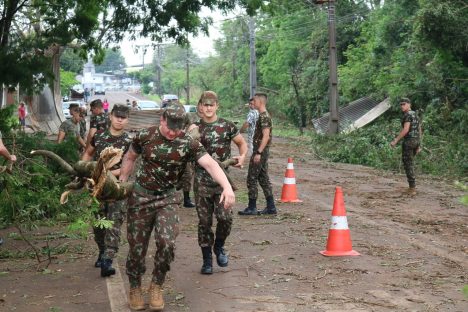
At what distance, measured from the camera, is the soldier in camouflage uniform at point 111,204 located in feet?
25.6

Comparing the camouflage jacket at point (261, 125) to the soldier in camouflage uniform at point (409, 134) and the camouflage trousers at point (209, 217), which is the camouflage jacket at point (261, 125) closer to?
the soldier in camouflage uniform at point (409, 134)

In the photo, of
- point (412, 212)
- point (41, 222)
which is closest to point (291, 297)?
point (41, 222)

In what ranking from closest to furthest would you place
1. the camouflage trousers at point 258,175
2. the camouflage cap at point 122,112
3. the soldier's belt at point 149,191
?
the soldier's belt at point 149,191
the camouflage cap at point 122,112
the camouflage trousers at point 258,175

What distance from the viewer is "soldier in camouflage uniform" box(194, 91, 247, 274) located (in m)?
8.07

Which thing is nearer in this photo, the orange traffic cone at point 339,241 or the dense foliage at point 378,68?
the orange traffic cone at point 339,241

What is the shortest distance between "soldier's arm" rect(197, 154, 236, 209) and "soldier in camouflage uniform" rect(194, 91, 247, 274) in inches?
64.2

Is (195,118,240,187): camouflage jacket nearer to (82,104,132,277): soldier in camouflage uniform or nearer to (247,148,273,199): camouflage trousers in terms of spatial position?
(82,104,132,277): soldier in camouflage uniform

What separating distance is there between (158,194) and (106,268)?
1640 millimetres

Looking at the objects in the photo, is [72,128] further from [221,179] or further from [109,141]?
[221,179]

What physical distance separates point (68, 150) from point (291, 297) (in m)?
→ 7.39

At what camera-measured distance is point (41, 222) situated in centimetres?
978

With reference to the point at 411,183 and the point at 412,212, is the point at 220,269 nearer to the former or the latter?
the point at 412,212

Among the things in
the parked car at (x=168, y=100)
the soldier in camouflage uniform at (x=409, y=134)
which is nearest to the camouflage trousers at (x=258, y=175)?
the parked car at (x=168, y=100)

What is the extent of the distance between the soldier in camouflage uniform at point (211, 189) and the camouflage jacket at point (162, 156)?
4.82 ft
